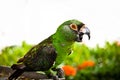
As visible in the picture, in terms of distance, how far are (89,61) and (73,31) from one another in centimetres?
418

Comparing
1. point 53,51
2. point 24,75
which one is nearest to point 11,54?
point 24,75

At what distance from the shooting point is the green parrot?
1321mm

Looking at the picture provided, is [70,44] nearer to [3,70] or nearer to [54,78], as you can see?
[54,78]

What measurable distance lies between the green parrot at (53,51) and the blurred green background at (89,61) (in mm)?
3638

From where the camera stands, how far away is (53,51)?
135cm

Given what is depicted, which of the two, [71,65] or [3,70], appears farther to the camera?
[71,65]

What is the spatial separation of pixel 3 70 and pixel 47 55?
8.2 inches

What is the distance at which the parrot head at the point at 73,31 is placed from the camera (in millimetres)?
1312

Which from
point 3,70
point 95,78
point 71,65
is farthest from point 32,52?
point 71,65

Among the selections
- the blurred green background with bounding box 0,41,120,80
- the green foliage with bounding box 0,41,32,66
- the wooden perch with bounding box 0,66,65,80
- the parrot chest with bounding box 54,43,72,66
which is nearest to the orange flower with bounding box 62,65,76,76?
the blurred green background with bounding box 0,41,120,80

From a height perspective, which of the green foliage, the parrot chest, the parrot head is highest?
the parrot head

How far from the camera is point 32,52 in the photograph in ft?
4.42

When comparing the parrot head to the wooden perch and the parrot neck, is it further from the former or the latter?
the wooden perch

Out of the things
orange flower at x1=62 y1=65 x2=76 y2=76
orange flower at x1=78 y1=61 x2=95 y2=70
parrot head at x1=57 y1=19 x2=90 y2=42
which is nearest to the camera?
parrot head at x1=57 y1=19 x2=90 y2=42
